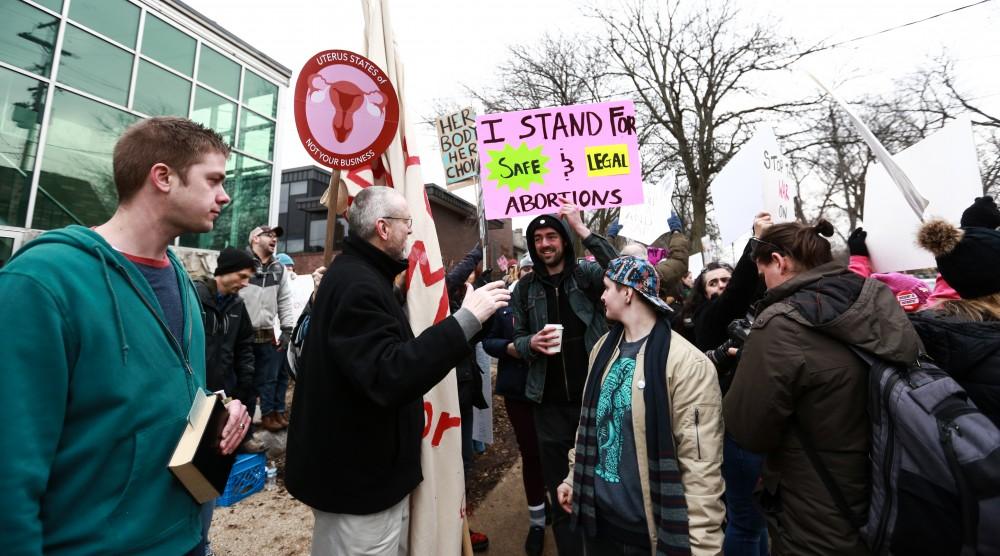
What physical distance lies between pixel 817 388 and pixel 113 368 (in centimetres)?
232

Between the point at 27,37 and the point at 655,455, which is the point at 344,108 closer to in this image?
the point at 655,455

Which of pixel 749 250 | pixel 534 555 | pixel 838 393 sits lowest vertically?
pixel 534 555

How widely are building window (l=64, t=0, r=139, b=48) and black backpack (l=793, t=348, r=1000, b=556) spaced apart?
11.1 metres

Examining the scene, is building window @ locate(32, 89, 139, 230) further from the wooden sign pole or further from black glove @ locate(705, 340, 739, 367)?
black glove @ locate(705, 340, 739, 367)

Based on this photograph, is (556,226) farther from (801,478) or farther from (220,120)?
(220,120)

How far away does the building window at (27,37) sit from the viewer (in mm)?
6469

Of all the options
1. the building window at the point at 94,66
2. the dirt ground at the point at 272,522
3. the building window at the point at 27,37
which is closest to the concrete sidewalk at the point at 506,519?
the dirt ground at the point at 272,522

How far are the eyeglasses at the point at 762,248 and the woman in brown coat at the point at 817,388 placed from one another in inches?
9.0

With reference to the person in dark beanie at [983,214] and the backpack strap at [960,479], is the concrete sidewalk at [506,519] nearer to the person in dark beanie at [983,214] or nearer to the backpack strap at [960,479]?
the backpack strap at [960,479]

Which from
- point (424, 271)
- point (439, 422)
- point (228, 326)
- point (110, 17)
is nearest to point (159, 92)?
point (110, 17)

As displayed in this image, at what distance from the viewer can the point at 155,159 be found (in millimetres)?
1373

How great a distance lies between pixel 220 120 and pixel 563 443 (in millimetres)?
10654

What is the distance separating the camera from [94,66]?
758cm

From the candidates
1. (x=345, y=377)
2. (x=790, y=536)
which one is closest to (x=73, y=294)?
(x=345, y=377)
